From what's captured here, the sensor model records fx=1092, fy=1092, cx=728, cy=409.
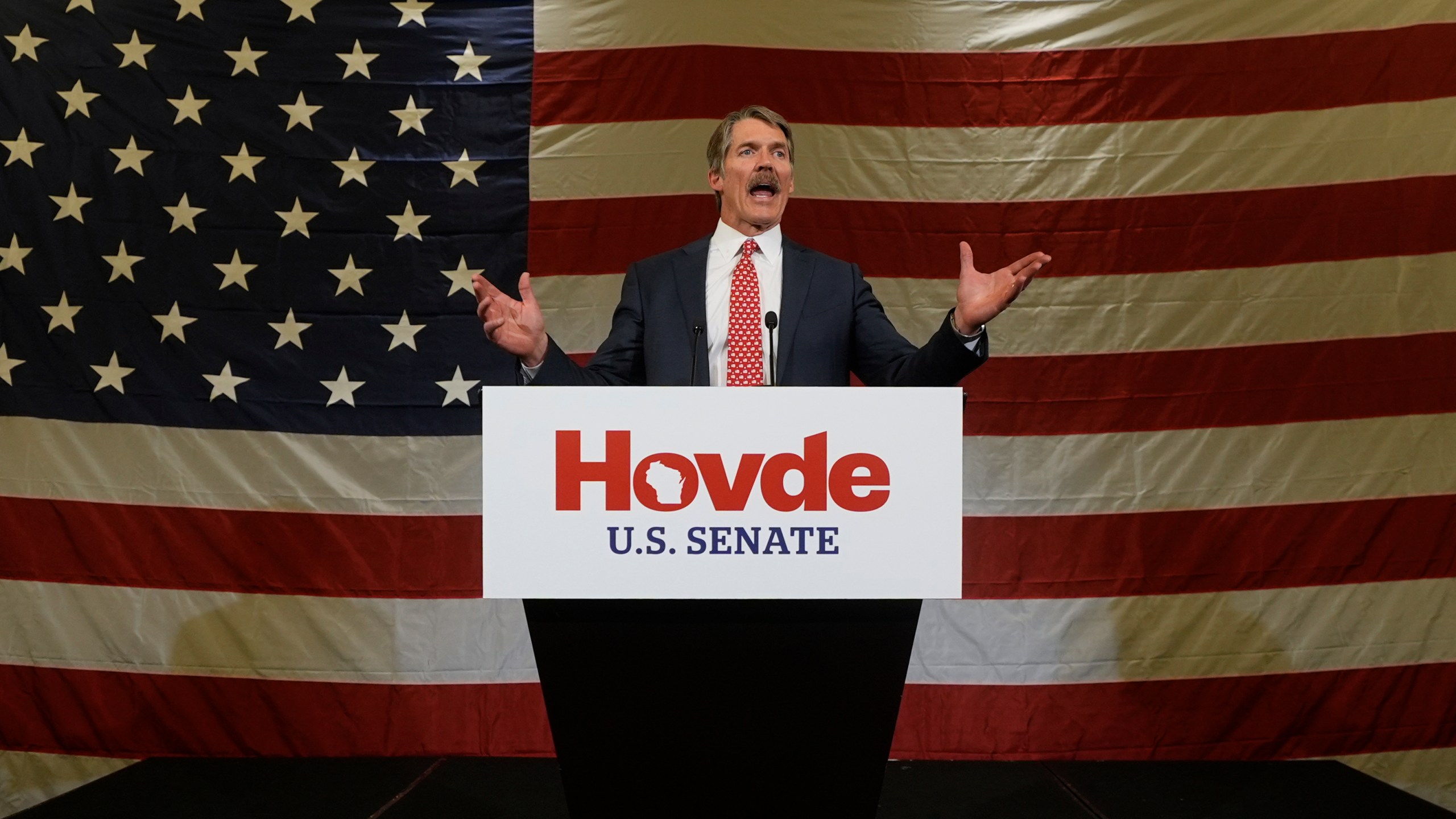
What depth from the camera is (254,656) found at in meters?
3.10

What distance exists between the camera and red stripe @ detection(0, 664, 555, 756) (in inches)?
122

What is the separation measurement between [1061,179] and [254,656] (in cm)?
268

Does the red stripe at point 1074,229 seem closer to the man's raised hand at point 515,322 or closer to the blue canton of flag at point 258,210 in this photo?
the blue canton of flag at point 258,210

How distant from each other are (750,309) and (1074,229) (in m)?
1.58

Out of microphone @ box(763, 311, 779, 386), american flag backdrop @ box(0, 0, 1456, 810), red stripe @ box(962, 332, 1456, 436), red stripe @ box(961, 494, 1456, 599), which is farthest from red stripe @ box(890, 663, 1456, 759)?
microphone @ box(763, 311, 779, 386)

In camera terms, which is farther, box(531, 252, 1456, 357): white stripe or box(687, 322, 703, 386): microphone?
box(531, 252, 1456, 357): white stripe

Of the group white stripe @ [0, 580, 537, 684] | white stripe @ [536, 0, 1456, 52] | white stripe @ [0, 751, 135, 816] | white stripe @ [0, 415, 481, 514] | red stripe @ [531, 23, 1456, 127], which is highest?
white stripe @ [536, 0, 1456, 52]

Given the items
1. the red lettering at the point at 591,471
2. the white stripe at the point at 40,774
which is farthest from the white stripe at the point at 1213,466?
the white stripe at the point at 40,774

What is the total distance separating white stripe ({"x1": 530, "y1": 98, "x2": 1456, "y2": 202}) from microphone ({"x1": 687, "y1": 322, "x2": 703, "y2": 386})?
130cm

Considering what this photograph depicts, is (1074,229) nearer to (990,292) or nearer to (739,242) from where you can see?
(739,242)

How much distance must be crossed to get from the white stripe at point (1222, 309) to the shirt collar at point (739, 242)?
1.10m

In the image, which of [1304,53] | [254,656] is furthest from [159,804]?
[1304,53]

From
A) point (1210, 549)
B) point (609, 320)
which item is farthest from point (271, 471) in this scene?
point (1210, 549)

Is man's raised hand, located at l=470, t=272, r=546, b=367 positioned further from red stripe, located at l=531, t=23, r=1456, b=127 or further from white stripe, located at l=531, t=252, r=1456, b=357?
red stripe, located at l=531, t=23, r=1456, b=127
